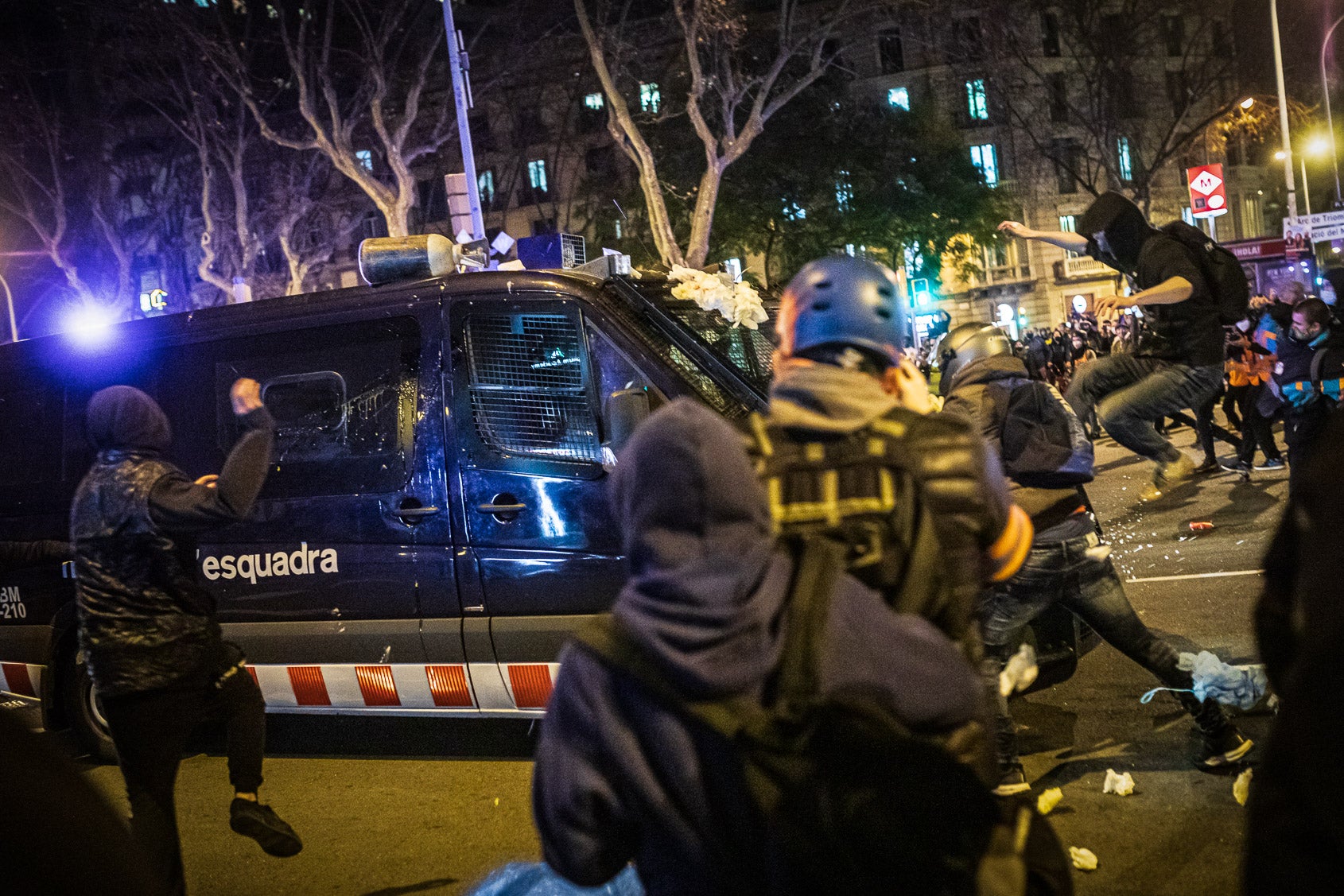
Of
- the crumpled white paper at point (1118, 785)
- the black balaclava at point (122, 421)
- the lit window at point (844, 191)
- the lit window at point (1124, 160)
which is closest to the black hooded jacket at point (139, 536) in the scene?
the black balaclava at point (122, 421)

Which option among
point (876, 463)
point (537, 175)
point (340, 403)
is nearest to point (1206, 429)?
point (340, 403)

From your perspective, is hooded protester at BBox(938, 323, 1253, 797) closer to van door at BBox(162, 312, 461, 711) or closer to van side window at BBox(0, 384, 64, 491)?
van door at BBox(162, 312, 461, 711)

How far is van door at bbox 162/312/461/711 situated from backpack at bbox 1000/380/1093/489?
8.29 ft

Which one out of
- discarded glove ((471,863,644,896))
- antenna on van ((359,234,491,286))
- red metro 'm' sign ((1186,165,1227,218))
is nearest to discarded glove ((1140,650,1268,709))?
discarded glove ((471,863,644,896))

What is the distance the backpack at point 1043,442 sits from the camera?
4387 millimetres

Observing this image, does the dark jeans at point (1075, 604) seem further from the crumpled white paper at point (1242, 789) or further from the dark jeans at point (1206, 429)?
the dark jeans at point (1206, 429)

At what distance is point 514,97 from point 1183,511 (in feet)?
109

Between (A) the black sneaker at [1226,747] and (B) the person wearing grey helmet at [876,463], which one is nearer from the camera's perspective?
(B) the person wearing grey helmet at [876,463]

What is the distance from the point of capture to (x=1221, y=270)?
5.64 m

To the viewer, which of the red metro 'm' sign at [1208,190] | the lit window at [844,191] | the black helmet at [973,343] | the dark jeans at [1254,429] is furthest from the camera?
the lit window at [844,191]

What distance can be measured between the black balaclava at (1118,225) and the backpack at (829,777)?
4.86m

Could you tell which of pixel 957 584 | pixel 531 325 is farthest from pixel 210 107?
pixel 957 584

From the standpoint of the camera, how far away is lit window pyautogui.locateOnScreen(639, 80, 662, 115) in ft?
110

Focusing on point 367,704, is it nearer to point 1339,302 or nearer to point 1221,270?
point 1221,270
